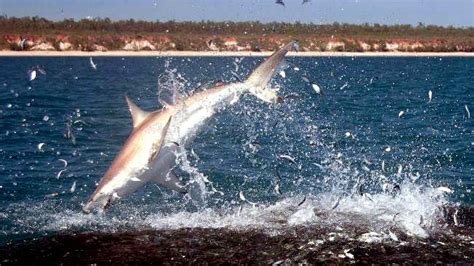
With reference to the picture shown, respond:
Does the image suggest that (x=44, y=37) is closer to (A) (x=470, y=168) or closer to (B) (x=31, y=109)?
(B) (x=31, y=109)

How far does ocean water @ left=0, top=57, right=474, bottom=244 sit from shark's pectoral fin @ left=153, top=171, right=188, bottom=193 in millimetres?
768

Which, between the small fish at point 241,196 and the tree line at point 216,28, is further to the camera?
the tree line at point 216,28

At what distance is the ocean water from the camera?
45.8 feet

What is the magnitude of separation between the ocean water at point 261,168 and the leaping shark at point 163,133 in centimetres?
51

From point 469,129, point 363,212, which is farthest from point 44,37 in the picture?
point 363,212

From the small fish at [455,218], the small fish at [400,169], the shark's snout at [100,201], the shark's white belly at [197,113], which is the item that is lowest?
the small fish at [455,218]

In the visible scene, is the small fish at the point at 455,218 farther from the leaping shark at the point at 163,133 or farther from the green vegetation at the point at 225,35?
the green vegetation at the point at 225,35

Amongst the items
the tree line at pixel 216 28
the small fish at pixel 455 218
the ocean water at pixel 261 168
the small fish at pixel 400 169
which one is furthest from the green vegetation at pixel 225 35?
the small fish at pixel 455 218

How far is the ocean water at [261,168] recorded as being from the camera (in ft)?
45.8

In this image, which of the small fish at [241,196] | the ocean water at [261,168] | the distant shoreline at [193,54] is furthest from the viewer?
the distant shoreline at [193,54]

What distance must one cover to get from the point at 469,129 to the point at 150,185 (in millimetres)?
16034

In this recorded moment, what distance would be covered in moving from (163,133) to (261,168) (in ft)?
31.8

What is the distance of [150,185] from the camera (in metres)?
17.7

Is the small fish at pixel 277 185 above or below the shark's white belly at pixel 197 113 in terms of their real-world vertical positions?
below
